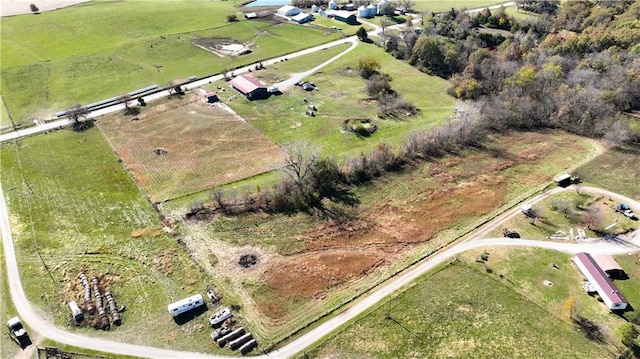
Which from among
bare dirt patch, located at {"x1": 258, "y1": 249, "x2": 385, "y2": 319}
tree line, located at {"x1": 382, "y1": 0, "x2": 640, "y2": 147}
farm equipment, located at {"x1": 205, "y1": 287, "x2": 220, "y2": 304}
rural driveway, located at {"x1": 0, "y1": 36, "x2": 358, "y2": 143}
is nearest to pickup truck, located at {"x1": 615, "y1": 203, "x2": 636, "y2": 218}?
tree line, located at {"x1": 382, "y1": 0, "x2": 640, "y2": 147}

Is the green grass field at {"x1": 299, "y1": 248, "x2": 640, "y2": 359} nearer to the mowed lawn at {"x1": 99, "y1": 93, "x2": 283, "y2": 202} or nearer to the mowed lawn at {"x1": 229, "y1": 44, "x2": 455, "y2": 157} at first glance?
the mowed lawn at {"x1": 229, "y1": 44, "x2": 455, "y2": 157}

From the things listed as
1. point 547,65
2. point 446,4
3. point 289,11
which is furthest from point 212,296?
point 446,4

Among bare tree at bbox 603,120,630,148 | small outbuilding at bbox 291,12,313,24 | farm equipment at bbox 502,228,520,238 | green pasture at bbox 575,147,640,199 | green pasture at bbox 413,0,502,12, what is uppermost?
green pasture at bbox 413,0,502,12

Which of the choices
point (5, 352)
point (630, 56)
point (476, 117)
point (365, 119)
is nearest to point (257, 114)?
point (365, 119)

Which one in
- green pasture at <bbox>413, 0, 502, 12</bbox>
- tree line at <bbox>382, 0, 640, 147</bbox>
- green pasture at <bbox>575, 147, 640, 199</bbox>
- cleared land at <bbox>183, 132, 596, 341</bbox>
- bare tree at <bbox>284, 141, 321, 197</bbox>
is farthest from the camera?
green pasture at <bbox>413, 0, 502, 12</bbox>

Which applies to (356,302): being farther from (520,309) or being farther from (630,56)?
(630,56)
